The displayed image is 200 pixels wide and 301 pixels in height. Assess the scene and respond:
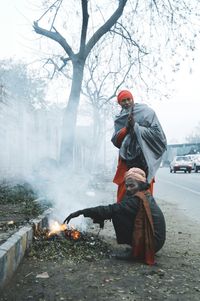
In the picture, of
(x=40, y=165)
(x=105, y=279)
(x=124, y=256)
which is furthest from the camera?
(x=40, y=165)

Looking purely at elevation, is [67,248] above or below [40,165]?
below

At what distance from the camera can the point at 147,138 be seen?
4.51 m

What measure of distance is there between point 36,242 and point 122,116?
6.13ft

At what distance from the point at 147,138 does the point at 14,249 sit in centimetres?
198

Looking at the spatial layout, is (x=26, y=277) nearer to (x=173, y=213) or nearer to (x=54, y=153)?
(x=173, y=213)

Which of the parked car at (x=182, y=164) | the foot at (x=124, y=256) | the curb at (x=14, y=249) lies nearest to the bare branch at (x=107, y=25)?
the curb at (x=14, y=249)

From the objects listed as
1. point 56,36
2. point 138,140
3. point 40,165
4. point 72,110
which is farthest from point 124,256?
point 56,36

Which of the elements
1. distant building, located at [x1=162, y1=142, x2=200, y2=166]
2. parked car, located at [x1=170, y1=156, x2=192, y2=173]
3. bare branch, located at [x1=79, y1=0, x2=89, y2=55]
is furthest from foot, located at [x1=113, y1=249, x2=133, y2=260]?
distant building, located at [x1=162, y1=142, x2=200, y2=166]

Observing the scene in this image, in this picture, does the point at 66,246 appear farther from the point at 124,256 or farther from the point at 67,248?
the point at 124,256

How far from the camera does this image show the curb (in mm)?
3195

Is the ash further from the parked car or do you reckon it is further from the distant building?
the distant building

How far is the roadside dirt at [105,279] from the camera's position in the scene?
10.3 feet

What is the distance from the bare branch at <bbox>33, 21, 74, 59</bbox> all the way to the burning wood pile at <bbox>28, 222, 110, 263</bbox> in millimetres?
9280

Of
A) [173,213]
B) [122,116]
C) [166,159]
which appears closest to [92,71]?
[173,213]
